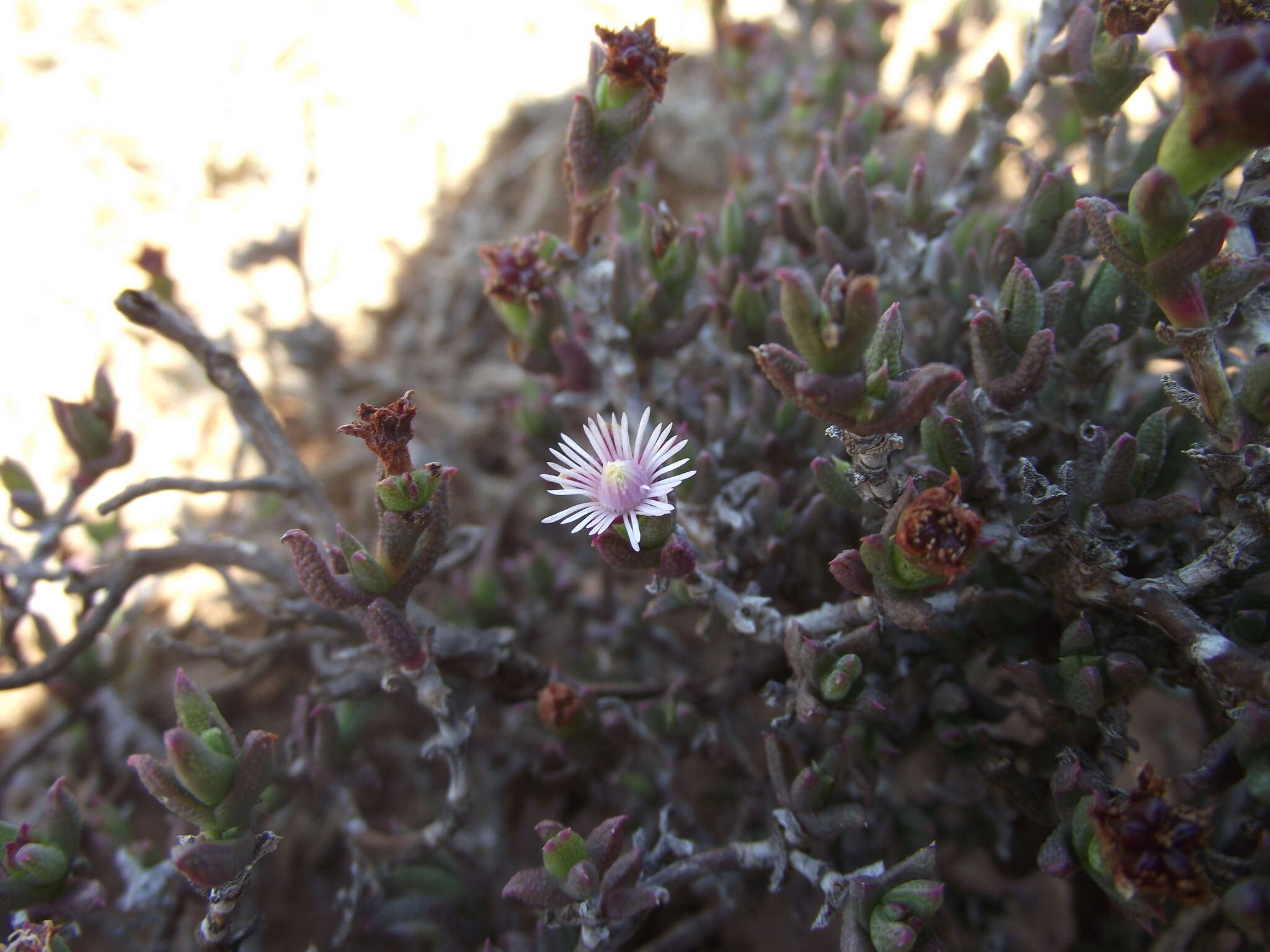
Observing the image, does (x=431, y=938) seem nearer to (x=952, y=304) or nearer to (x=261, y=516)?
(x=261, y=516)

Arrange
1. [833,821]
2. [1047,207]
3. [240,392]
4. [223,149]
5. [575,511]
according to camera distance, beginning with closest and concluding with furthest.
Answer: [575,511] < [833,821] < [1047,207] < [240,392] < [223,149]

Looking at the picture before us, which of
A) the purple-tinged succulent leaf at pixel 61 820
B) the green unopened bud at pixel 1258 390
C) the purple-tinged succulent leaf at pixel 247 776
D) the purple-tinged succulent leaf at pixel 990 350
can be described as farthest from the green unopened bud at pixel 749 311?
the purple-tinged succulent leaf at pixel 61 820

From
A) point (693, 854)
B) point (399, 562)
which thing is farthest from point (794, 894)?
point (399, 562)

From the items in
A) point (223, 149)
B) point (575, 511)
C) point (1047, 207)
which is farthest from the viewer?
point (223, 149)

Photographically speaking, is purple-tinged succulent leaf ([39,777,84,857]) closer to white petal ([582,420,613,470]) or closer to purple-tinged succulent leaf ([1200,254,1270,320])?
white petal ([582,420,613,470])

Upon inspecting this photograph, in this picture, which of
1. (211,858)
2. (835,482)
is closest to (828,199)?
(835,482)

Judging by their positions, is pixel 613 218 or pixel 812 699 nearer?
pixel 812 699

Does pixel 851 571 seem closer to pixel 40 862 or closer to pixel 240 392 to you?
pixel 240 392
